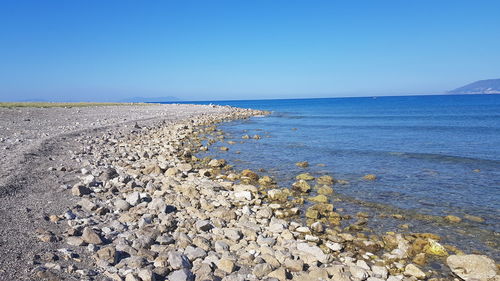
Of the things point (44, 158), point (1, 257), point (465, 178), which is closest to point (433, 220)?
point (465, 178)

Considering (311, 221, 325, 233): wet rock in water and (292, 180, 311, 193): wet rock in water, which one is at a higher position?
(292, 180, 311, 193): wet rock in water

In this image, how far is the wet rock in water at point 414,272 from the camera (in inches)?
222

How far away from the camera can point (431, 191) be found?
10.8 m

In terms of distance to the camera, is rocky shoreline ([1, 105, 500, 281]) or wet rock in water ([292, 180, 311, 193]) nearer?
rocky shoreline ([1, 105, 500, 281])

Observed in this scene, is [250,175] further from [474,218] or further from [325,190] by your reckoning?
[474,218]

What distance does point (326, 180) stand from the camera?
38.8 feet

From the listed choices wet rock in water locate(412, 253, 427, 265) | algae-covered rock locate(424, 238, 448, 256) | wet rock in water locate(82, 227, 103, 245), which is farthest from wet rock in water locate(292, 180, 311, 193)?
wet rock in water locate(82, 227, 103, 245)

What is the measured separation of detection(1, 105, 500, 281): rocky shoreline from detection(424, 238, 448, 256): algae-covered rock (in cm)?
2

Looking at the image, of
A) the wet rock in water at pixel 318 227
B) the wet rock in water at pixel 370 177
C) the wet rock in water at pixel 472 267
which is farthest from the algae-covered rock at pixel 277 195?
the wet rock in water at pixel 472 267

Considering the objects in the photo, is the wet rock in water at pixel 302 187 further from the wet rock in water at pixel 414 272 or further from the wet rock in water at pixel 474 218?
the wet rock in water at pixel 414 272

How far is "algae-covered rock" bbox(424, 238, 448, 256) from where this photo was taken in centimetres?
649

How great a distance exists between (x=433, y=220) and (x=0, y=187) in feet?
37.2

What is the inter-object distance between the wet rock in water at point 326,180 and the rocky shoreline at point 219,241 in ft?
3.30

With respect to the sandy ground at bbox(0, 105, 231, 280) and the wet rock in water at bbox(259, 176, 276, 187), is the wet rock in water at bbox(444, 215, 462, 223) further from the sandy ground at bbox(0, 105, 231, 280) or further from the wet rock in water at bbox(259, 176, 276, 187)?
the sandy ground at bbox(0, 105, 231, 280)
